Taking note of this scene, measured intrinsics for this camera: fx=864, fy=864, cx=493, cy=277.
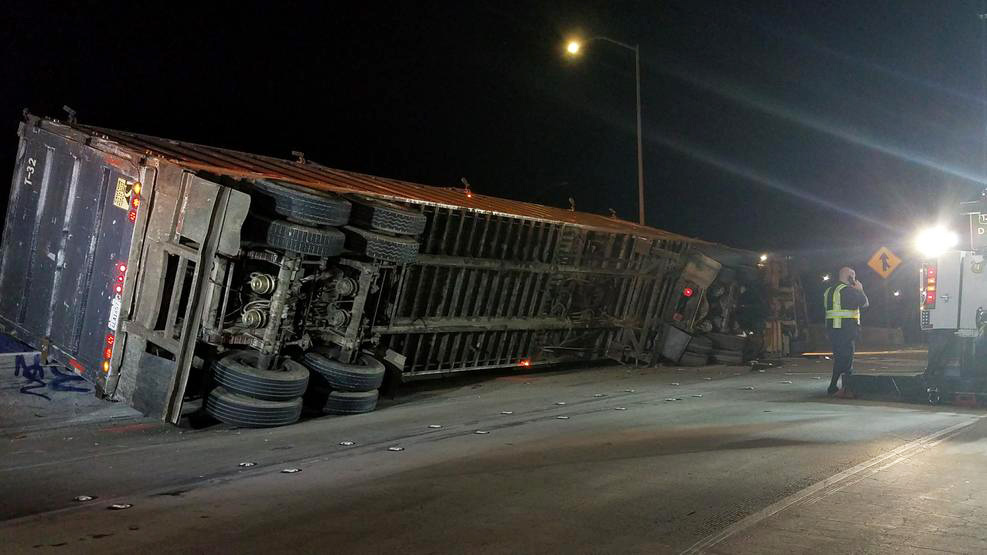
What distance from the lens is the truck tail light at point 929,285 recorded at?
11.0 meters

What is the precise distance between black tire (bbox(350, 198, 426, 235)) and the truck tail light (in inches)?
258

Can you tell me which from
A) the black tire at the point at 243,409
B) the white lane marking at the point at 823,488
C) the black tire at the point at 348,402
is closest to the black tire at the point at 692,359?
the white lane marking at the point at 823,488

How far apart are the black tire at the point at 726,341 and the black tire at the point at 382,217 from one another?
28.7 ft

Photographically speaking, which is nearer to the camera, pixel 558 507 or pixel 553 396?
pixel 558 507

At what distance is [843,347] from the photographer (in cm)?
1179

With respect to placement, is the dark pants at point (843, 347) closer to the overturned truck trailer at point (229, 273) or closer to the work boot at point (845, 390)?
the work boot at point (845, 390)

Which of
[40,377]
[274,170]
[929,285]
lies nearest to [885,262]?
[929,285]

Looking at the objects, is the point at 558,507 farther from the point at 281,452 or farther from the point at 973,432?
the point at 973,432

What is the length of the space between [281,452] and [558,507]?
3119 millimetres

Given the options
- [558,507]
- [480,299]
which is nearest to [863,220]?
[480,299]

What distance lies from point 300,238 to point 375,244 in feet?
3.63

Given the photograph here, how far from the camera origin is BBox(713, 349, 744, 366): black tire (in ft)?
55.9

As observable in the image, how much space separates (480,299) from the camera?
42.1 feet

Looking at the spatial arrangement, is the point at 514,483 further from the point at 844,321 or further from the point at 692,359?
the point at 692,359
